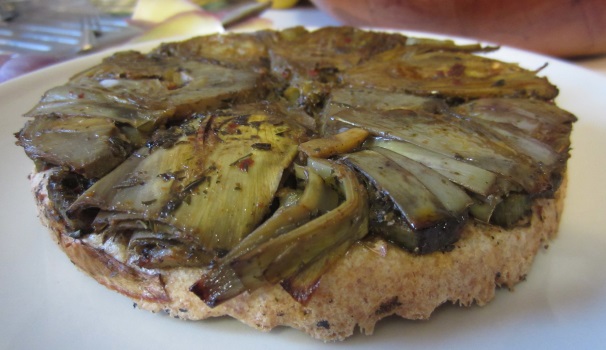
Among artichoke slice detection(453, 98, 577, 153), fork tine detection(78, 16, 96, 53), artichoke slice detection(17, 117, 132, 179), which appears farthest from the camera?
fork tine detection(78, 16, 96, 53)

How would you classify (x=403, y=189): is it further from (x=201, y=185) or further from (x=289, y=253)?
A: (x=201, y=185)

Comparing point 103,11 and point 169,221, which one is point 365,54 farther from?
point 103,11

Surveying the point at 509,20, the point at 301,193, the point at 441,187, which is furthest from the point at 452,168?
the point at 509,20

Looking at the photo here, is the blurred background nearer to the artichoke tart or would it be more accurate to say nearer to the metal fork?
the metal fork

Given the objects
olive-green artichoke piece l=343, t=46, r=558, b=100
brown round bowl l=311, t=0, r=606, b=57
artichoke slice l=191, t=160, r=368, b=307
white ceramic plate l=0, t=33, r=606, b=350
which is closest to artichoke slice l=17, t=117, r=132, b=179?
white ceramic plate l=0, t=33, r=606, b=350

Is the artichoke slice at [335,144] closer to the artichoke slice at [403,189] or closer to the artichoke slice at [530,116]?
the artichoke slice at [403,189]
